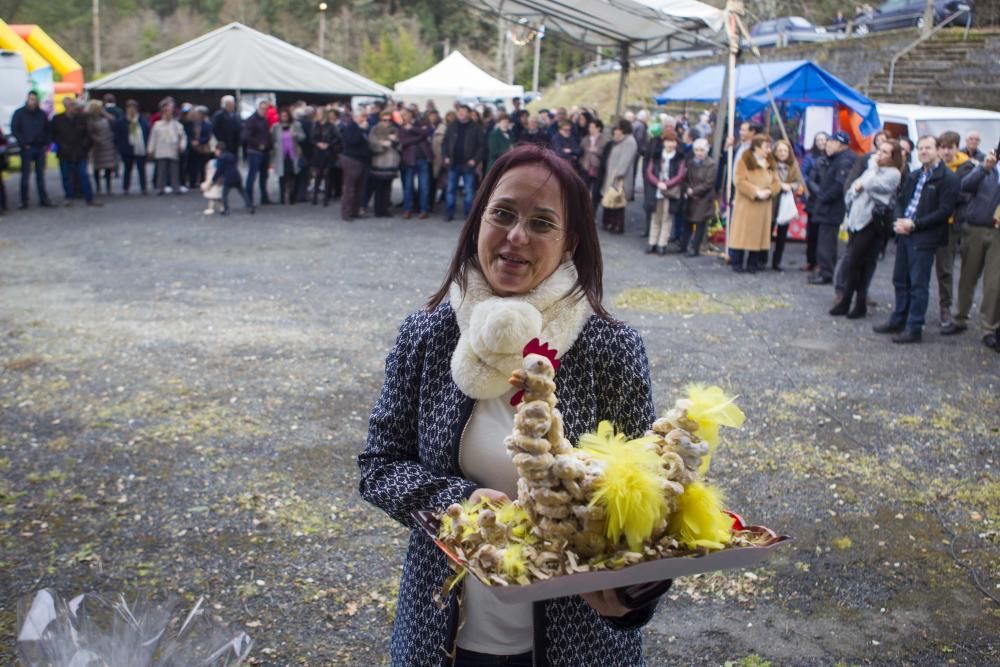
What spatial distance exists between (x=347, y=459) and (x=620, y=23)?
13.0m

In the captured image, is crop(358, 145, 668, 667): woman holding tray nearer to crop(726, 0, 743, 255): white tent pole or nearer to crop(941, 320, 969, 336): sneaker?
→ crop(941, 320, 969, 336): sneaker

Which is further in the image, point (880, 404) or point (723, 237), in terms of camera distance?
point (723, 237)

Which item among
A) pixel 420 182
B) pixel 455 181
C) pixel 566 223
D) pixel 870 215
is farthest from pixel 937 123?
pixel 566 223

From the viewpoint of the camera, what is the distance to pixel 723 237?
1530cm

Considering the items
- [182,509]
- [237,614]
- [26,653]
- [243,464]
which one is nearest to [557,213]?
[26,653]

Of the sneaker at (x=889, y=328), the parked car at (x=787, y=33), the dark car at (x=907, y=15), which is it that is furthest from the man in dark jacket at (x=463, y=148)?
the parked car at (x=787, y=33)

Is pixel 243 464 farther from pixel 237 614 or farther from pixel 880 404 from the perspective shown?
pixel 880 404

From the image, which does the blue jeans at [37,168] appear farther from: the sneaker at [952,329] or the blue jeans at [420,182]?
the sneaker at [952,329]

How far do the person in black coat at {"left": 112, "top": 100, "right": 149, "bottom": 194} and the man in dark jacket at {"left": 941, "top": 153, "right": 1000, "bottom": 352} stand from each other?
50.5 feet

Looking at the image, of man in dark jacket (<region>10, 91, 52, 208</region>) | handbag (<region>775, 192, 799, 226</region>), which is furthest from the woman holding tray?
man in dark jacket (<region>10, 91, 52, 208</region>)

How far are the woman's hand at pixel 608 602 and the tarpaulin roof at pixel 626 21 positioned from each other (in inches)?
509

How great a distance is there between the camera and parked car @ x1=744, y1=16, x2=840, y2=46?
31562mm

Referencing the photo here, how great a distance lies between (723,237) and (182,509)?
11.9m

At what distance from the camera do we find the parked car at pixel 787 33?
3156cm
